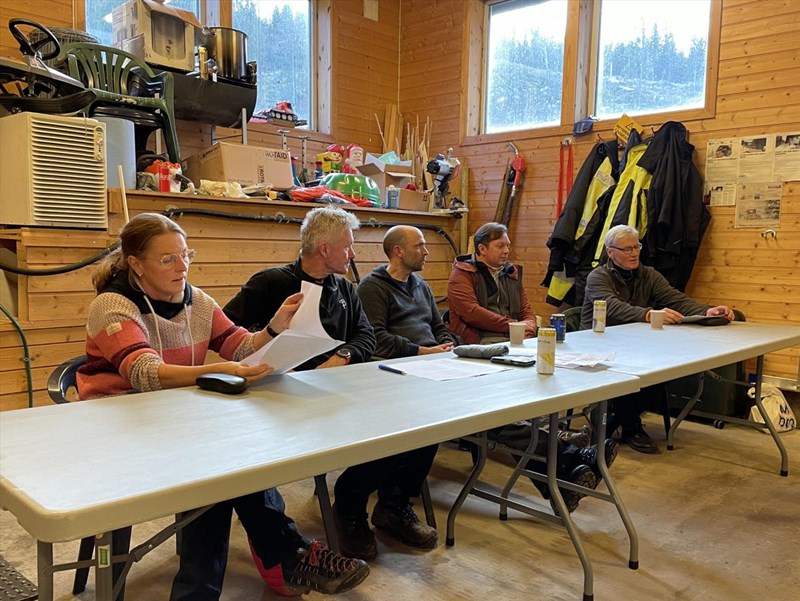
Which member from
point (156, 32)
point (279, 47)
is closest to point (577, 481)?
point (156, 32)

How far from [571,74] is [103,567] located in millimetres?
4660

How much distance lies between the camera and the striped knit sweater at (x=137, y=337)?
158 centimetres

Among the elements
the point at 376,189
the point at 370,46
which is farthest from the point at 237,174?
the point at 370,46

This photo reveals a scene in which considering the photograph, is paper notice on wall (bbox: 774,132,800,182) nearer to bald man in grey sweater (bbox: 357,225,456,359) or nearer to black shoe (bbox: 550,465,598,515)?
bald man in grey sweater (bbox: 357,225,456,359)

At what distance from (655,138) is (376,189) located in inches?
74.6

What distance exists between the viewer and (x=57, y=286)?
304 cm

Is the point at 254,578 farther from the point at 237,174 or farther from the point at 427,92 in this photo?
the point at 427,92

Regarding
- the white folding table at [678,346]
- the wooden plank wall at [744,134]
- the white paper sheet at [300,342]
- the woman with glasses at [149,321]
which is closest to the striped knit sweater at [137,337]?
the woman with glasses at [149,321]

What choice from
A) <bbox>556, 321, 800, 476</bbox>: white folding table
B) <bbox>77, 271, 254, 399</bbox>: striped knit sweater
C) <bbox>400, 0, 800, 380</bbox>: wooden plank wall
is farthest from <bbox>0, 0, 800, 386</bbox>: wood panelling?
<bbox>77, 271, 254, 399</bbox>: striped knit sweater

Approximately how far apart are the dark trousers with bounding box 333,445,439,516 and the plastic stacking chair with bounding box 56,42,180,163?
7.83ft

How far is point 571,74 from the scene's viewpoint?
4.84 m

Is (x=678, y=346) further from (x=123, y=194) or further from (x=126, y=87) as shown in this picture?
(x=126, y=87)

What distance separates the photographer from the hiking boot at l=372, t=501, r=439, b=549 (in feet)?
7.35

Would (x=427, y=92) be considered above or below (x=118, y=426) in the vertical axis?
above
